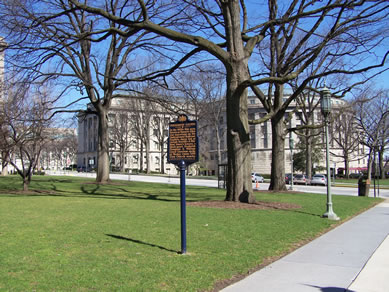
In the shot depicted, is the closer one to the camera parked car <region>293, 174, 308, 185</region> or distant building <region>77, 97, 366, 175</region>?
parked car <region>293, 174, 308, 185</region>

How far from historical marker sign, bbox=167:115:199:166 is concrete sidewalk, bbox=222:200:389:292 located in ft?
7.63

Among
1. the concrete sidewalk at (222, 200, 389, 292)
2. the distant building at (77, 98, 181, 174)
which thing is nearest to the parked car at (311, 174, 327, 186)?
the distant building at (77, 98, 181, 174)

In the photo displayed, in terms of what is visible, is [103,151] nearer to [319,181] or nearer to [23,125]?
[23,125]

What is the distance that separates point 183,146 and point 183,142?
8 cm

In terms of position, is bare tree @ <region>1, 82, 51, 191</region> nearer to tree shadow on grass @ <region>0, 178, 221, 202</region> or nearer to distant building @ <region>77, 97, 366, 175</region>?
tree shadow on grass @ <region>0, 178, 221, 202</region>

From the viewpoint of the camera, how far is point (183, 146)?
22.9 ft

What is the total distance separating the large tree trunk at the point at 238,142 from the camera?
14.5m

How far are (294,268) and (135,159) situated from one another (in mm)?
95010

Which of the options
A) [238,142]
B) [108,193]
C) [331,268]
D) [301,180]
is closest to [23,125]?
[108,193]

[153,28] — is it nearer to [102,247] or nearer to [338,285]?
[102,247]

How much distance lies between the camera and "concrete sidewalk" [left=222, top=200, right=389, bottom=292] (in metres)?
5.20

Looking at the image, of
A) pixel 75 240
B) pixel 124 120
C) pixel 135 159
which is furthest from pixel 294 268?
pixel 135 159

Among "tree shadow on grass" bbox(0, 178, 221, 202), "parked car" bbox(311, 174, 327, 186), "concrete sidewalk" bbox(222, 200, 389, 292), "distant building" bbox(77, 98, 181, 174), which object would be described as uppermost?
"distant building" bbox(77, 98, 181, 174)

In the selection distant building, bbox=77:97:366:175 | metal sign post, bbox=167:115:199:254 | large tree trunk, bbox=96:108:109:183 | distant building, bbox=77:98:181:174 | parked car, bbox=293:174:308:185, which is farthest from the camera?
distant building, bbox=77:97:366:175
